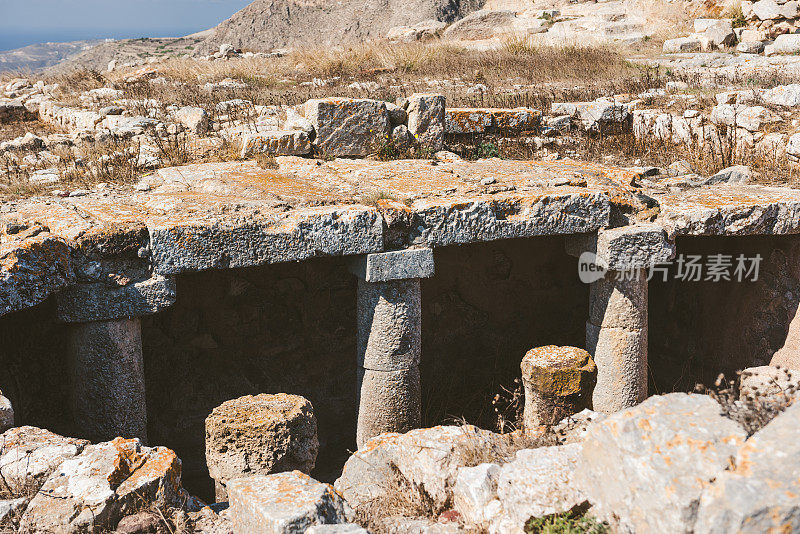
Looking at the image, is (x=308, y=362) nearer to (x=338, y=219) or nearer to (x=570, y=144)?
(x=338, y=219)

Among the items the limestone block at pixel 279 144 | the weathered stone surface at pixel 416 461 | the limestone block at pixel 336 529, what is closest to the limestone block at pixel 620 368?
the weathered stone surface at pixel 416 461

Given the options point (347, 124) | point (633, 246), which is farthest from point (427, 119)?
point (633, 246)

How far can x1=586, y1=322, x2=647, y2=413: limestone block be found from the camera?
6.05 m

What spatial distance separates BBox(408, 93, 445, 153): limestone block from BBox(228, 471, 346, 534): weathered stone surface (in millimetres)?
4628

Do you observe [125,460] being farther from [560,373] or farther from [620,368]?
[620,368]

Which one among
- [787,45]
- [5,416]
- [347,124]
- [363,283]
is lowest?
[5,416]

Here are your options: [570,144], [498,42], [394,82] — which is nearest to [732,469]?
[570,144]

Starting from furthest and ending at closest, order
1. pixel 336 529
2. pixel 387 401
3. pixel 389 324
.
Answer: pixel 387 401, pixel 389 324, pixel 336 529

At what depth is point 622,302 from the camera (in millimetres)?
5965

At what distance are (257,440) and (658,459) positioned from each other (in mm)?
2427

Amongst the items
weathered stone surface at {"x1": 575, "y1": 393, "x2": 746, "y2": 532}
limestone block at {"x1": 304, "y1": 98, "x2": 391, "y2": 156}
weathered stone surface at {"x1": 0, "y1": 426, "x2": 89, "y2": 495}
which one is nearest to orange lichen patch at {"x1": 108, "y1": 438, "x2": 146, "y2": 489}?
weathered stone surface at {"x1": 0, "y1": 426, "x2": 89, "y2": 495}

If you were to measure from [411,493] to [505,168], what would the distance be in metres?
3.59

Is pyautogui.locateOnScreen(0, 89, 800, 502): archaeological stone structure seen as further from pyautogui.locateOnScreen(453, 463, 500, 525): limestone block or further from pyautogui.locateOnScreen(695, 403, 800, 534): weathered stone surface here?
pyautogui.locateOnScreen(695, 403, 800, 534): weathered stone surface

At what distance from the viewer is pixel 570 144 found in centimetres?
866
